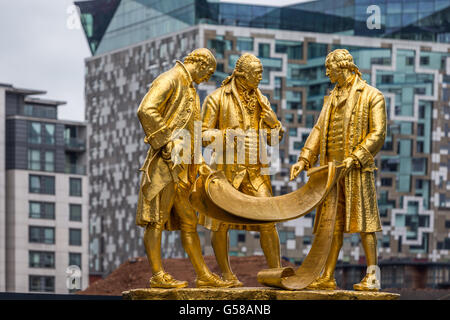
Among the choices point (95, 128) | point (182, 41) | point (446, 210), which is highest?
point (182, 41)

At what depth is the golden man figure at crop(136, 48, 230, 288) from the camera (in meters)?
15.2

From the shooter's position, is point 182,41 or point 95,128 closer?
point 182,41

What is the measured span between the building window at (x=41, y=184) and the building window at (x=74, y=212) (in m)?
1.78

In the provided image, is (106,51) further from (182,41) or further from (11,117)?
(11,117)

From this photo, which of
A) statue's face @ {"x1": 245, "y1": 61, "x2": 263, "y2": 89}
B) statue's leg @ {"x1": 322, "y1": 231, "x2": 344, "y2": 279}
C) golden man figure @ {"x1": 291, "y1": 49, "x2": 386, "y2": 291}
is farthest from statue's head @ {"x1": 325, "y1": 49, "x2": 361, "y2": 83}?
statue's leg @ {"x1": 322, "y1": 231, "x2": 344, "y2": 279}

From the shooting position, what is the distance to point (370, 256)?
15742mm

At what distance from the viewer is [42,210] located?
8044 centimetres

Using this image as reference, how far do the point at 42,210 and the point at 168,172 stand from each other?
217 feet

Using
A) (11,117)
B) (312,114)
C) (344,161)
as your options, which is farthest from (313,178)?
(11,117)

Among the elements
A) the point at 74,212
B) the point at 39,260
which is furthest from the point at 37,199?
the point at 39,260

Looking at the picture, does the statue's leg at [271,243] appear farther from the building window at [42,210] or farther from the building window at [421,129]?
the building window at [42,210]

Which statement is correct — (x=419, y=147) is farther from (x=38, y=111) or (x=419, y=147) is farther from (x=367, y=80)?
(x=38, y=111)

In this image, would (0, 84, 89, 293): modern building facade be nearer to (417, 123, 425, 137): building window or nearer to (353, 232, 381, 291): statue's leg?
(417, 123, 425, 137): building window
